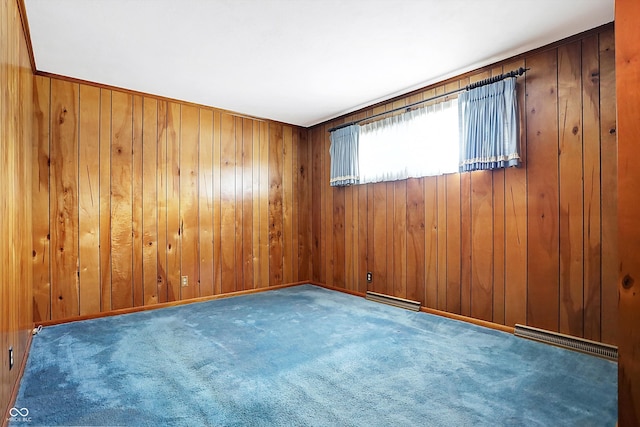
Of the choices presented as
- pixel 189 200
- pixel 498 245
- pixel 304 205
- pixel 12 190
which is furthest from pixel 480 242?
pixel 12 190

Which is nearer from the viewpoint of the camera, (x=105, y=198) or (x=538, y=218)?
(x=538, y=218)

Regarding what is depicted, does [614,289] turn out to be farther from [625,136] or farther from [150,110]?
[150,110]

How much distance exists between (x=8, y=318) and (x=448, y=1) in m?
3.25

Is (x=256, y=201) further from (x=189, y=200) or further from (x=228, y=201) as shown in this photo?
(x=189, y=200)

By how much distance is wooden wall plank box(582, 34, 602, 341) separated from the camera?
254 centimetres

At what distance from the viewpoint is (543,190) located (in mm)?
2826

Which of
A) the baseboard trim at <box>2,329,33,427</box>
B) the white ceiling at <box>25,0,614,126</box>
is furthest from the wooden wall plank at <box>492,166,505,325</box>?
the baseboard trim at <box>2,329,33,427</box>

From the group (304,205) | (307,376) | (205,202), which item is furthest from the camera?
(304,205)

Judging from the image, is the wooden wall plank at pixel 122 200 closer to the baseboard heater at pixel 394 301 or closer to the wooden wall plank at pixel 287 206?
the wooden wall plank at pixel 287 206

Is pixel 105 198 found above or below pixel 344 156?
below

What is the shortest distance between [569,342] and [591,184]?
4.11ft

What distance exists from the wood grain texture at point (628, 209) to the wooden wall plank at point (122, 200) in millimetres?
4192

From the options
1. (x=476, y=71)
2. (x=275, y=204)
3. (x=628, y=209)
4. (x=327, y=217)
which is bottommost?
(x=327, y=217)

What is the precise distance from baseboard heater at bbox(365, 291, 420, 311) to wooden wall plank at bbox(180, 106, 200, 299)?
2251 millimetres
